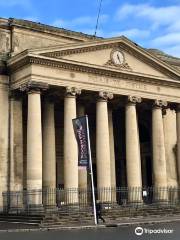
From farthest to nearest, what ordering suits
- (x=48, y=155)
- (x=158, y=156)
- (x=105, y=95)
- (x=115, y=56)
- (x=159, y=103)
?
(x=159, y=103) < (x=158, y=156) < (x=115, y=56) < (x=105, y=95) < (x=48, y=155)

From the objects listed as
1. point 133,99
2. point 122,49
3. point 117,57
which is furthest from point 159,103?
point 122,49


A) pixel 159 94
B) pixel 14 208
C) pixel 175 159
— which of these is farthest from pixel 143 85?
pixel 14 208

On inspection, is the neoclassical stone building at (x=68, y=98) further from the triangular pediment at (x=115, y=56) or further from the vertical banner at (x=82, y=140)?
the vertical banner at (x=82, y=140)

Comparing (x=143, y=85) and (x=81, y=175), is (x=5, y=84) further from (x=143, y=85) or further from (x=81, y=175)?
(x=143, y=85)

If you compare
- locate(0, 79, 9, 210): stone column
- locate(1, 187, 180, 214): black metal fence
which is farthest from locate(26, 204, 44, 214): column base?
locate(0, 79, 9, 210): stone column

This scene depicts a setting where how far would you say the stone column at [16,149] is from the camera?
3794cm

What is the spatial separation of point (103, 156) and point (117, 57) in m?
9.00

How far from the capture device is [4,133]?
38.4 m

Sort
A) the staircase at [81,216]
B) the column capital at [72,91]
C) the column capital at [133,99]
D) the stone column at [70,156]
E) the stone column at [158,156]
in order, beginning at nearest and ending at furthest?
1. the staircase at [81,216]
2. the stone column at [70,156]
3. the column capital at [72,91]
4. the column capital at [133,99]
5. the stone column at [158,156]

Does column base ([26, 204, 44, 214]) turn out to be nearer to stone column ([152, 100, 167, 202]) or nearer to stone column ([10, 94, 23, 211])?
stone column ([10, 94, 23, 211])

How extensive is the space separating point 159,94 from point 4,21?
50.0ft

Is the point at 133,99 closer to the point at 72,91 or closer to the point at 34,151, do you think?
the point at 72,91

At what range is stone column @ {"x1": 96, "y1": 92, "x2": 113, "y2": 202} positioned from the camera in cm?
3950

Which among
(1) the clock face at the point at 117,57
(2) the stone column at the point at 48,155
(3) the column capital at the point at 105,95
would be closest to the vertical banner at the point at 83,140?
(2) the stone column at the point at 48,155
